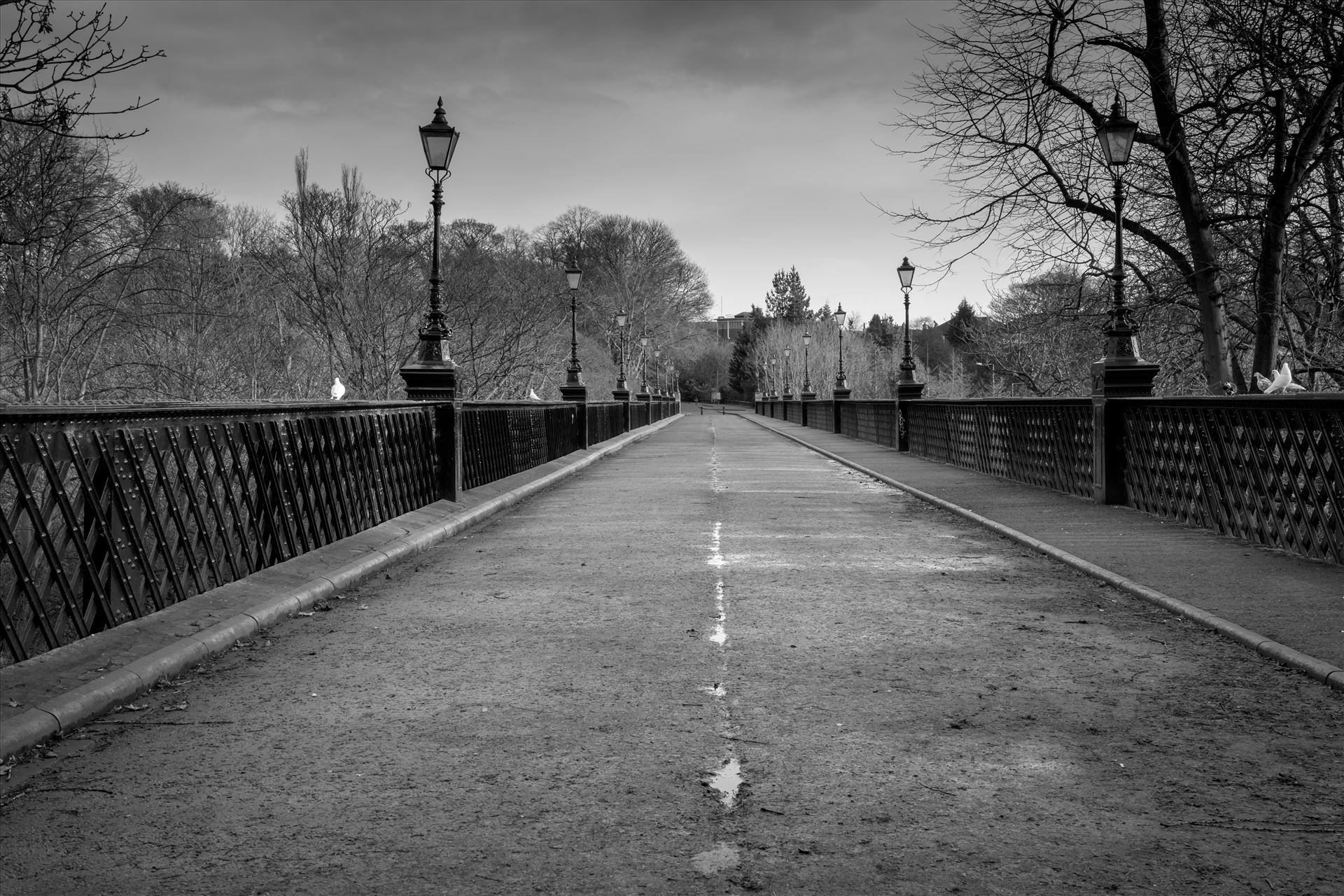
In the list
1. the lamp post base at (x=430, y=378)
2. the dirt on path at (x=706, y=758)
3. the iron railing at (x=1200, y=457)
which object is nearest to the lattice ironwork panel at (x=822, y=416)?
the iron railing at (x=1200, y=457)

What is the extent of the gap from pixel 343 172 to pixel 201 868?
2732 cm

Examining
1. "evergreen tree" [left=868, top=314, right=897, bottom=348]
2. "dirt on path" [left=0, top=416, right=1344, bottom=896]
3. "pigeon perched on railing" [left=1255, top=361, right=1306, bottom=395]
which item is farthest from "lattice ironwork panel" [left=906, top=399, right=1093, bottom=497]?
"evergreen tree" [left=868, top=314, right=897, bottom=348]

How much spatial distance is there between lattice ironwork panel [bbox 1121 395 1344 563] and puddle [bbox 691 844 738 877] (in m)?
7.33

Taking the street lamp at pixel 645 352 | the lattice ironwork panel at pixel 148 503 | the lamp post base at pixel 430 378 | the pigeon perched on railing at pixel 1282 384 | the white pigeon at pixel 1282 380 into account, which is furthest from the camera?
the street lamp at pixel 645 352

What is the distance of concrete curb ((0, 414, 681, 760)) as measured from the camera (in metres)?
4.76

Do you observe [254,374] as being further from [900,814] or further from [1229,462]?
[900,814]

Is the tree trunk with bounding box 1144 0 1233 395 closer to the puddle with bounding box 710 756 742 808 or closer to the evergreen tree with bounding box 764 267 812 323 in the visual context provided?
the puddle with bounding box 710 756 742 808

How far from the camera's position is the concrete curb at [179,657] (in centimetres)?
476

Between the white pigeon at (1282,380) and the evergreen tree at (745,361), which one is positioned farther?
the evergreen tree at (745,361)

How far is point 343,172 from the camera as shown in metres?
28.6

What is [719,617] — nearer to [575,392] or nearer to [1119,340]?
[1119,340]

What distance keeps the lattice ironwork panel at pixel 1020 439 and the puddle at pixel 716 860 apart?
480 inches

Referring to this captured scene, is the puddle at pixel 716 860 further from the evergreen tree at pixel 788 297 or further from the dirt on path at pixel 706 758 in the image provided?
the evergreen tree at pixel 788 297

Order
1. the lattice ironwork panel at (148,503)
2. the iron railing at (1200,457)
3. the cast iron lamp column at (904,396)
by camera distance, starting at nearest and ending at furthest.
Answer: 1. the lattice ironwork panel at (148,503)
2. the iron railing at (1200,457)
3. the cast iron lamp column at (904,396)
